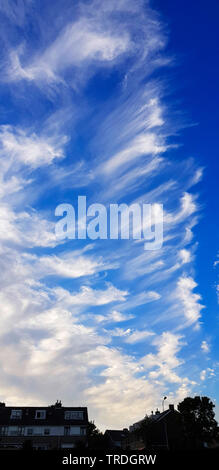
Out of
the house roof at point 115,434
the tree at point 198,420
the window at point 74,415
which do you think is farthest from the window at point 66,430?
the house roof at point 115,434

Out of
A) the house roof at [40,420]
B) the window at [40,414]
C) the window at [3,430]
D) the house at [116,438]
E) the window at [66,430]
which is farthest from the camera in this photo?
the house at [116,438]

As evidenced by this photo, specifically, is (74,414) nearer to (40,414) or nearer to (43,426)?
(43,426)

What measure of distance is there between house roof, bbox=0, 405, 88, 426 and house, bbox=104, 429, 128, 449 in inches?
1121

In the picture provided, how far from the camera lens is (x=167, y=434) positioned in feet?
241

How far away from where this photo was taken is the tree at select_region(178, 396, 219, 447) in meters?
71.3

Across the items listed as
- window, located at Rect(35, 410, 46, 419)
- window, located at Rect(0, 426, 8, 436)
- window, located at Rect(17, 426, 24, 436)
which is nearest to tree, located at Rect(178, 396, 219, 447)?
window, located at Rect(35, 410, 46, 419)

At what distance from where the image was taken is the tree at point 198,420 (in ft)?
234

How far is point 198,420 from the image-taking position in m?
73.8

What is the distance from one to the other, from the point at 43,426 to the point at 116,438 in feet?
126

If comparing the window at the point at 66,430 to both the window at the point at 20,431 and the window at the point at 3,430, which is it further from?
the window at the point at 3,430

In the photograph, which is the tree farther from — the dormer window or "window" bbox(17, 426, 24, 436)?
"window" bbox(17, 426, 24, 436)
